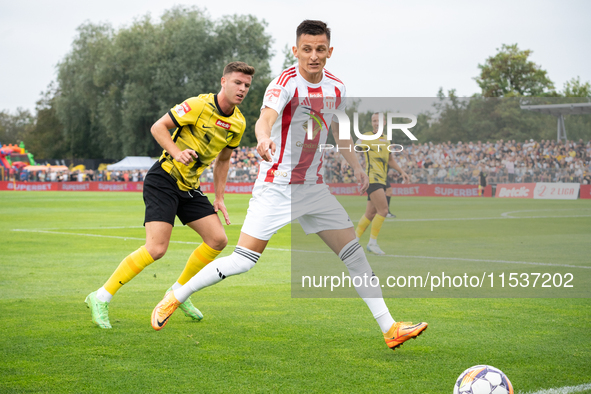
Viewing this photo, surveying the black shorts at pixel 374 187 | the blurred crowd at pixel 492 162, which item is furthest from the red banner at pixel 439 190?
the black shorts at pixel 374 187

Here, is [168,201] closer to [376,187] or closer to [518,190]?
[376,187]

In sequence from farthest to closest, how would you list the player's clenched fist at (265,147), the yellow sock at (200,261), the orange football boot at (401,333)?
1. the yellow sock at (200,261)
2. the orange football boot at (401,333)
3. the player's clenched fist at (265,147)

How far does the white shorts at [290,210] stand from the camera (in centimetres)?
483

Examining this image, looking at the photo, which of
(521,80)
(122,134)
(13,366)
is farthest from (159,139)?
(521,80)

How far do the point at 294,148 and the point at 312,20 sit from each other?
3.27ft

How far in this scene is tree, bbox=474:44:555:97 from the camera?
64688 mm

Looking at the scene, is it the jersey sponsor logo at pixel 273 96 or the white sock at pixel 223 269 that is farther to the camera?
the white sock at pixel 223 269

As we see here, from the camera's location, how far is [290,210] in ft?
16.0

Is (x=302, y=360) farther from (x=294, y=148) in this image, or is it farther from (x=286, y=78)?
(x=286, y=78)

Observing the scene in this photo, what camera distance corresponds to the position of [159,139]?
18.1 ft

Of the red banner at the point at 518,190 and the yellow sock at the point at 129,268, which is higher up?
the yellow sock at the point at 129,268

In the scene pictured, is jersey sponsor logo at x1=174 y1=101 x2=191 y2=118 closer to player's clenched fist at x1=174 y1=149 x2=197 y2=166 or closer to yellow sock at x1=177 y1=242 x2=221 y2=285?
player's clenched fist at x1=174 y1=149 x2=197 y2=166

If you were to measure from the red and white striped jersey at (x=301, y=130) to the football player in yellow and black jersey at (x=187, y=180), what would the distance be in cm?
73

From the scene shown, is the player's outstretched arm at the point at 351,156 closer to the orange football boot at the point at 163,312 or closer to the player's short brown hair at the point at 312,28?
the player's short brown hair at the point at 312,28
